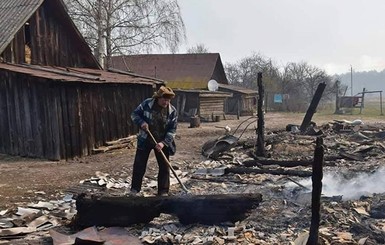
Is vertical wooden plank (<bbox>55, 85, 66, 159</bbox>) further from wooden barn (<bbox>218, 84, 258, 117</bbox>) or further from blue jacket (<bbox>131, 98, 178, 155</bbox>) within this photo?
wooden barn (<bbox>218, 84, 258, 117</bbox>)

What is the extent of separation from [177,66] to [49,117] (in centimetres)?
2223

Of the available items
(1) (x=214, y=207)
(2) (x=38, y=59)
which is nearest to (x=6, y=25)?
(2) (x=38, y=59)

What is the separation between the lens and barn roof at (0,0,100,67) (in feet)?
41.3

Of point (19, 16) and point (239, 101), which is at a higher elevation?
point (19, 16)

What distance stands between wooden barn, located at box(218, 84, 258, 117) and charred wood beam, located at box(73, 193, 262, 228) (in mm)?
27771

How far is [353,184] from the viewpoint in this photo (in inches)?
297

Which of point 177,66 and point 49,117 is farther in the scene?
point 177,66

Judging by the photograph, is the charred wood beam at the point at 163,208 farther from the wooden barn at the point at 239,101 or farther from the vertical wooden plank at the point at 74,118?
the wooden barn at the point at 239,101

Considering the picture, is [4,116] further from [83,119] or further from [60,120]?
[83,119]

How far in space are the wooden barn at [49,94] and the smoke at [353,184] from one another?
23.3 ft

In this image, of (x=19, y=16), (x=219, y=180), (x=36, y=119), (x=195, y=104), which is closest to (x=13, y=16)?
(x=19, y=16)

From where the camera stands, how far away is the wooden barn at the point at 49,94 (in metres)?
11.2

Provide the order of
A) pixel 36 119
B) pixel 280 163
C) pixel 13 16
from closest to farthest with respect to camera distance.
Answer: pixel 280 163 < pixel 36 119 < pixel 13 16

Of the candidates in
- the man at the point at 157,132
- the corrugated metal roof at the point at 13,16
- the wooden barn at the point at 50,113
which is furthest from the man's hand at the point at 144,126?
the corrugated metal roof at the point at 13,16
